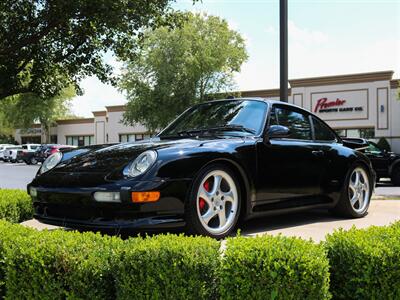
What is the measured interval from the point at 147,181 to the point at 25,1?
247 inches

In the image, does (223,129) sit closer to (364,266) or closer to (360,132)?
(364,266)

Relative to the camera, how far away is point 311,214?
618 centimetres

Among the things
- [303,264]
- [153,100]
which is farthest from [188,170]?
[153,100]

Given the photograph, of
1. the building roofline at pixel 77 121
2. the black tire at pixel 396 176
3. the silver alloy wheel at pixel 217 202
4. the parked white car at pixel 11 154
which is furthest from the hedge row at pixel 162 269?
the building roofline at pixel 77 121

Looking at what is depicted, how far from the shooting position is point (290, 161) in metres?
5.09

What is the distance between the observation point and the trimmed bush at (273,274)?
2.73 metres

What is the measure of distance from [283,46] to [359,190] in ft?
11.0

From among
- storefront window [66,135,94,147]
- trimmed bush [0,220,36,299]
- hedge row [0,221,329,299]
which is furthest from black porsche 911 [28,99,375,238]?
storefront window [66,135,94,147]

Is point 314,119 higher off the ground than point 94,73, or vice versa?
point 94,73

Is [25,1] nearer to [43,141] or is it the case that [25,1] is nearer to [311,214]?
[311,214]

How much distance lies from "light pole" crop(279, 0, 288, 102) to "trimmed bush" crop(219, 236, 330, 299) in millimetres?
5913

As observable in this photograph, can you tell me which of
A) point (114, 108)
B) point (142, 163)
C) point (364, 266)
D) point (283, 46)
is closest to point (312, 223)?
point (142, 163)

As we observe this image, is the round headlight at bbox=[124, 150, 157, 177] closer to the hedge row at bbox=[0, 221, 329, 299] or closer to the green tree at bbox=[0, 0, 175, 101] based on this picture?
the hedge row at bbox=[0, 221, 329, 299]

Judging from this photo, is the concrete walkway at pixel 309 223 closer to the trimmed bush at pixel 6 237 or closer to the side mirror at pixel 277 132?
the side mirror at pixel 277 132
